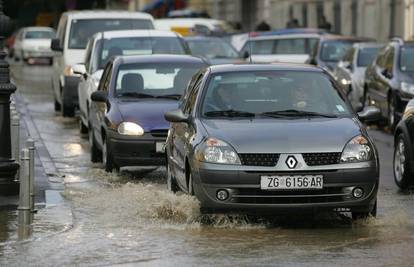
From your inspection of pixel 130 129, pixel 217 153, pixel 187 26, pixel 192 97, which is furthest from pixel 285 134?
pixel 187 26

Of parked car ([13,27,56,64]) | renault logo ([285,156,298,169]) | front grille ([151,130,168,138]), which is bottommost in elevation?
parked car ([13,27,56,64])

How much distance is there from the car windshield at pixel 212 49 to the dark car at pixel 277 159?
16606 millimetres

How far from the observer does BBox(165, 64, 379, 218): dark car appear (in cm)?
1066

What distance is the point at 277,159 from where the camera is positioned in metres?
10.7

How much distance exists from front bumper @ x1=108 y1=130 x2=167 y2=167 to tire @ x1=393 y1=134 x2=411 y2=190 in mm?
2611

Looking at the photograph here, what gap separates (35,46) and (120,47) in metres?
35.4

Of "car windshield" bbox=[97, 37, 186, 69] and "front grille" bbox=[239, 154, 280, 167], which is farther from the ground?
"front grille" bbox=[239, 154, 280, 167]

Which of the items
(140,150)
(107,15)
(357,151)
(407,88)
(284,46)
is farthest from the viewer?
(284,46)

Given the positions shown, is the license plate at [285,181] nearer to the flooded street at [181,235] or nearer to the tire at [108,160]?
the flooded street at [181,235]

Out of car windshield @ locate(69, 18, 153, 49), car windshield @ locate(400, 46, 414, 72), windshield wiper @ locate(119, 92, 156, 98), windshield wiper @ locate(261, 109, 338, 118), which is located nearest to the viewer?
windshield wiper @ locate(261, 109, 338, 118)

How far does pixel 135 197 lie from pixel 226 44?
649 inches

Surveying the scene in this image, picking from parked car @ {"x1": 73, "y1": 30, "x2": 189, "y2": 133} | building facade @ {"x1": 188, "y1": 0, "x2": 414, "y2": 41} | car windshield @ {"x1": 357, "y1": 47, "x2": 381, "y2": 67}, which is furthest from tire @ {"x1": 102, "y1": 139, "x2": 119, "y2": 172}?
building facade @ {"x1": 188, "y1": 0, "x2": 414, "y2": 41}

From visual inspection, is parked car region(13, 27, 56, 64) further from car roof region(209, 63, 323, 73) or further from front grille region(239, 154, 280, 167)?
front grille region(239, 154, 280, 167)

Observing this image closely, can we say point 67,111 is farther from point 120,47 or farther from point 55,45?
point 120,47
